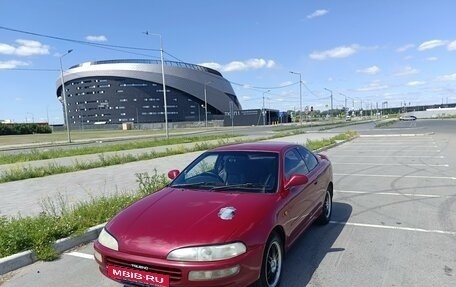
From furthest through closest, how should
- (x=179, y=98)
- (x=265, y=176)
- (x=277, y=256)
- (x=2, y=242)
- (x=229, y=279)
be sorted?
(x=179, y=98) → (x=2, y=242) → (x=265, y=176) → (x=277, y=256) → (x=229, y=279)

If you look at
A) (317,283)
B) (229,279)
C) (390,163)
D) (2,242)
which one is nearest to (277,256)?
(317,283)

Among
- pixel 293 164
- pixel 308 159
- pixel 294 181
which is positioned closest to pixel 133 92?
pixel 308 159

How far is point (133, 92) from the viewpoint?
141m

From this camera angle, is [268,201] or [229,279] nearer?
[229,279]

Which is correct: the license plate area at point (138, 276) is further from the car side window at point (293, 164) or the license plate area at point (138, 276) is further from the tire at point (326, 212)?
the tire at point (326, 212)

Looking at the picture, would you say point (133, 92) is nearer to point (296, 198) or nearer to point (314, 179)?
point (314, 179)

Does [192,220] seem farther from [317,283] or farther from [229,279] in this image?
[317,283]

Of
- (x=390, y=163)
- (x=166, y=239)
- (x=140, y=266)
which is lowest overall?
(x=390, y=163)

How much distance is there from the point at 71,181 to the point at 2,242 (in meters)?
6.86

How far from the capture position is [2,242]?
5.26 m

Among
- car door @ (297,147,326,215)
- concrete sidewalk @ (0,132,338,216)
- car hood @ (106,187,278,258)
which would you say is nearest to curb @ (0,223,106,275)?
car hood @ (106,187,278,258)

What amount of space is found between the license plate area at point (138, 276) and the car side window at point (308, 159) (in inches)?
128

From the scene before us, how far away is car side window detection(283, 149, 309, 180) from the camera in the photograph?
5200 mm

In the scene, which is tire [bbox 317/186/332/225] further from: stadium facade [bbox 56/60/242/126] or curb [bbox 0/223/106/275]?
stadium facade [bbox 56/60/242/126]
